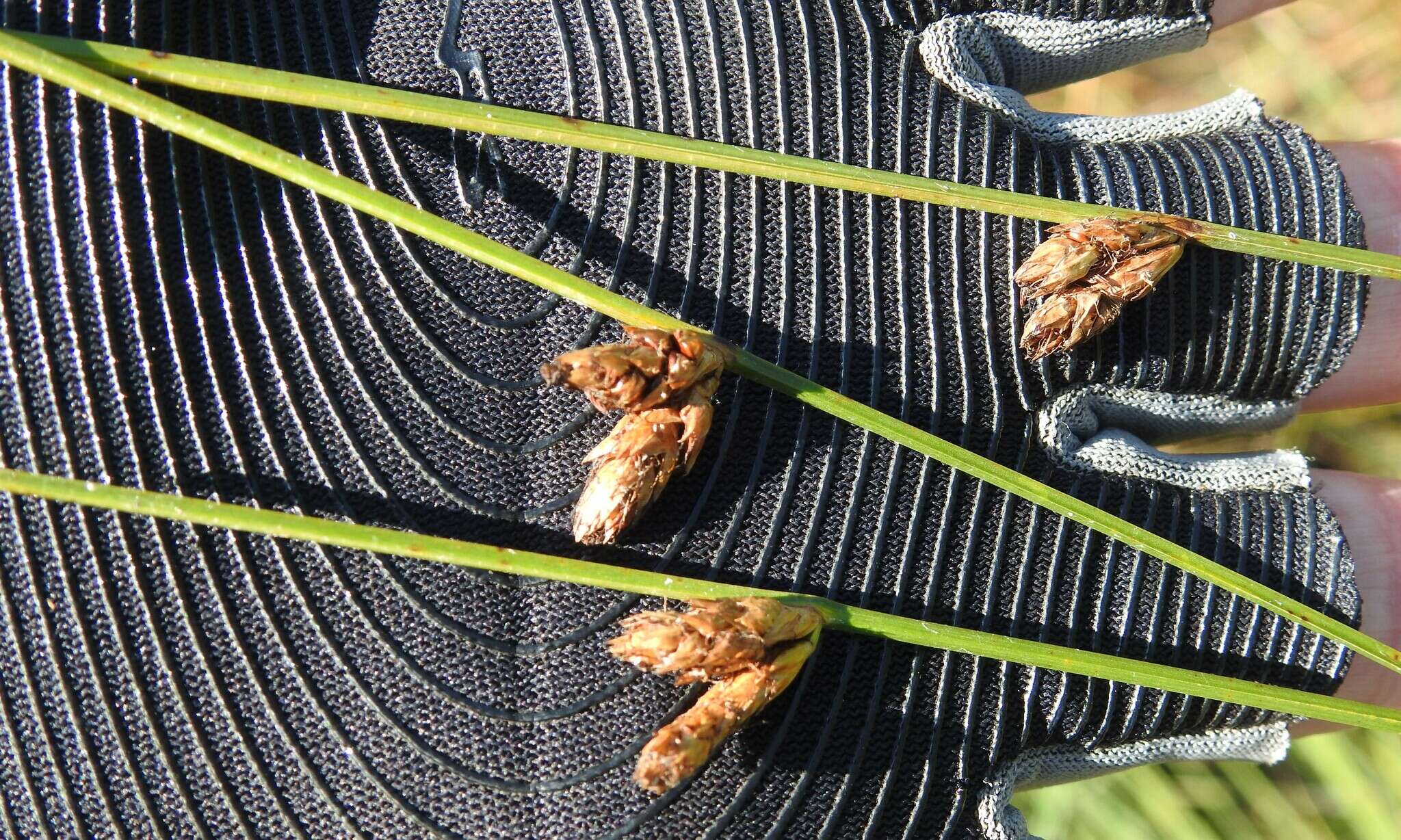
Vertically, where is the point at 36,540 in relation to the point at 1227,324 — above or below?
below

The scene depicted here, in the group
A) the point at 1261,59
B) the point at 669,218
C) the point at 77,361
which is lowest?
the point at 77,361

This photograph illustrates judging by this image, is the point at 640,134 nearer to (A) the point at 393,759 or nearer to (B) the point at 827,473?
(B) the point at 827,473

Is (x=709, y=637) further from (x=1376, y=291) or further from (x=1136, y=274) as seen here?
(x=1376, y=291)

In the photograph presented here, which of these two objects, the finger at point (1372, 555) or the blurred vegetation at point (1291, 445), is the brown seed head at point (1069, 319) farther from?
the blurred vegetation at point (1291, 445)

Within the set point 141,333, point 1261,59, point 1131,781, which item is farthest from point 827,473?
point 1261,59

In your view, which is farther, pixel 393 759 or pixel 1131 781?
pixel 1131 781

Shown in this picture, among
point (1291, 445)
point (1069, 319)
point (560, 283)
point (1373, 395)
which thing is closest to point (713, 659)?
point (560, 283)
